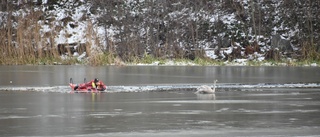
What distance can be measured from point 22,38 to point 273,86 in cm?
2380

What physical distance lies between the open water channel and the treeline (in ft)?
74.3

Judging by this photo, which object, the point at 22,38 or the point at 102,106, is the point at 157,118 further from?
the point at 22,38

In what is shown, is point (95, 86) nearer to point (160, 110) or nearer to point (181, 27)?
point (160, 110)

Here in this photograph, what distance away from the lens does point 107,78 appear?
28.4 meters

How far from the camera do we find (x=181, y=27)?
54562 millimetres

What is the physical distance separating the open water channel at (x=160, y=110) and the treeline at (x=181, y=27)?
892 inches

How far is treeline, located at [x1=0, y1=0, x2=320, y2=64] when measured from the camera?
47031 mm

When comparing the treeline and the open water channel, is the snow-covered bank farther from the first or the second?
the treeline

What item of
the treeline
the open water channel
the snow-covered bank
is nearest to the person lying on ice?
the snow-covered bank

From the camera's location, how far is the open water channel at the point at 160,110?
39.9 feet

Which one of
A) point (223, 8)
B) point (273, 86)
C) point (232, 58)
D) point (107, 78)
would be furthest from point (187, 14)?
point (273, 86)

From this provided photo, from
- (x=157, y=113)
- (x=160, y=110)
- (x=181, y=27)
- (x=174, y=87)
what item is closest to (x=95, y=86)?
(x=174, y=87)

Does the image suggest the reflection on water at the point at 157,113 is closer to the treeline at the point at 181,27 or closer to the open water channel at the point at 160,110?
the open water channel at the point at 160,110

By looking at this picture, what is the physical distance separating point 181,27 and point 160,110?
39.3 metres
